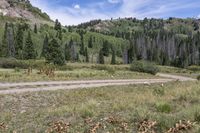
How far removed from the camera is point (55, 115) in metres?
13.3

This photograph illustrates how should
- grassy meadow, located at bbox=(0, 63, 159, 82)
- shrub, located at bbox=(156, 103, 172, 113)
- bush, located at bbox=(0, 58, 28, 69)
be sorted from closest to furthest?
shrub, located at bbox=(156, 103, 172, 113)
grassy meadow, located at bbox=(0, 63, 159, 82)
bush, located at bbox=(0, 58, 28, 69)

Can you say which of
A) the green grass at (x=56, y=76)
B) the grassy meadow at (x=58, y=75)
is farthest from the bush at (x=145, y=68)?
the green grass at (x=56, y=76)

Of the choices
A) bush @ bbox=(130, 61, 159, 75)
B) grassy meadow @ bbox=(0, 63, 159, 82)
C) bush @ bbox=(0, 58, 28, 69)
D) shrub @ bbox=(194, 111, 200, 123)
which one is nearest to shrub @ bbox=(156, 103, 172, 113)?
shrub @ bbox=(194, 111, 200, 123)

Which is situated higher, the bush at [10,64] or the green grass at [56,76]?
the bush at [10,64]

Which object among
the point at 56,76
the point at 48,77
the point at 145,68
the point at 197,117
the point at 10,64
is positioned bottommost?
the point at 145,68

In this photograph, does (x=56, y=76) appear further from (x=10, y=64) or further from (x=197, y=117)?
(x=197, y=117)

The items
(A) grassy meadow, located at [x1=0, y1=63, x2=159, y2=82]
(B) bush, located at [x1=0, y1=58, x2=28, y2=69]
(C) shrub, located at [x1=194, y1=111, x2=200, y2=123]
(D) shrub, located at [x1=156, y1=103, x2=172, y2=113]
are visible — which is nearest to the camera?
(C) shrub, located at [x1=194, y1=111, x2=200, y2=123]

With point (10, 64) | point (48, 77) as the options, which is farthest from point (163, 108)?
point (10, 64)

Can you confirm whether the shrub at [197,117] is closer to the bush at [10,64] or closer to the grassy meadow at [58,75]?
the grassy meadow at [58,75]

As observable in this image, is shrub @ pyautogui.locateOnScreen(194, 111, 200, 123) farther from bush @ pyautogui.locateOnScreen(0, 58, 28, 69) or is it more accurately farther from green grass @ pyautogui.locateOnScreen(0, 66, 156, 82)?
bush @ pyautogui.locateOnScreen(0, 58, 28, 69)

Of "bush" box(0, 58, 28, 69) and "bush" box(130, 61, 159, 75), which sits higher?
"bush" box(0, 58, 28, 69)

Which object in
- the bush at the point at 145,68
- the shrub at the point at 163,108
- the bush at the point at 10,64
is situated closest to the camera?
the shrub at the point at 163,108

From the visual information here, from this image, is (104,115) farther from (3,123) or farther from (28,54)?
(28,54)

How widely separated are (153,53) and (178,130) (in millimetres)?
165106
